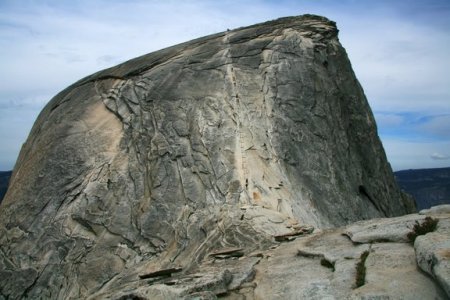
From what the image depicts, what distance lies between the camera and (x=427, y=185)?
78.3 m

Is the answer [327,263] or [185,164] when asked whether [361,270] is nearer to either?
[327,263]

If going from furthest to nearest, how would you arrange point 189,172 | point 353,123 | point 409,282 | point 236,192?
point 353,123 < point 189,172 < point 236,192 < point 409,282

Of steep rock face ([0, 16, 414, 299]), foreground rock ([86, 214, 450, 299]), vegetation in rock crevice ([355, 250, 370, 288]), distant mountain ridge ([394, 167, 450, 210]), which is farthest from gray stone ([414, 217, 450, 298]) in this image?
distant mountain ridge ([394, 167, 450, 210])

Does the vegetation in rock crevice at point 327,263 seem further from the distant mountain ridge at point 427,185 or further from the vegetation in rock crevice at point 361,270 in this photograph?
the distant mountain ridge at point 427,185

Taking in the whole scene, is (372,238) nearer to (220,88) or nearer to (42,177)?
(220,88)

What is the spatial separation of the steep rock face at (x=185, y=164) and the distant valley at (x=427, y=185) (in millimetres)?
54443

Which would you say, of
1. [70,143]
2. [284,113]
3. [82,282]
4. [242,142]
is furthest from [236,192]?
[70,143]

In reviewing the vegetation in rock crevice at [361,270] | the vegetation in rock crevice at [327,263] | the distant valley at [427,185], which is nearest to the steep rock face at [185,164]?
the vegetation in rock crevice at [327,263]

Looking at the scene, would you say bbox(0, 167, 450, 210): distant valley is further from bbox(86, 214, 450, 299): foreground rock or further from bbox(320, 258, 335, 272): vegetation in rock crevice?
bbox(320, 258, 335, 272): vegetation in rock crevice

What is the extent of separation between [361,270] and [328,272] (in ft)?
2.44

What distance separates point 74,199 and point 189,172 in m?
3.92

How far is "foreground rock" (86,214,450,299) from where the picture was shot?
309 inches

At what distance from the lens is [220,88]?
17891mm

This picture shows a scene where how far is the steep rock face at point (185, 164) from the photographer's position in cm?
1505
